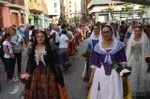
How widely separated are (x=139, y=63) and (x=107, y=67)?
2807 mm

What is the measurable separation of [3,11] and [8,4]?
1283 millimetres

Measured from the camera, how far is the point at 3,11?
109ft

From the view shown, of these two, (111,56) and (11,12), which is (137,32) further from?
(11,12)

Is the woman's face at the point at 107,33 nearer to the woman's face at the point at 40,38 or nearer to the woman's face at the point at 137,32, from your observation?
the woman's face at the point at 40,38

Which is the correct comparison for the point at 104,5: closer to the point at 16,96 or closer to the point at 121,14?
the point at 121,14

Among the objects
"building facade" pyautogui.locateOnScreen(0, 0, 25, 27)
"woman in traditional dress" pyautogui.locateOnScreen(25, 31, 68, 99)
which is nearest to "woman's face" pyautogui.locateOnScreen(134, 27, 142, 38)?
"woman in traditional dress" pyautogui.locateOnScreen(25, 31, 68, 99)

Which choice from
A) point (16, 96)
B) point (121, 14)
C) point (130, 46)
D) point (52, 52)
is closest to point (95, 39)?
point (130, 46)

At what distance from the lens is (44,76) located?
22.2 feet

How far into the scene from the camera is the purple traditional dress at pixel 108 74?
6414 mm

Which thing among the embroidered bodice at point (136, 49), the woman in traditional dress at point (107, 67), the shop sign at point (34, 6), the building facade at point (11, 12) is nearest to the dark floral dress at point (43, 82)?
the woman in traditional dress at point (107, 67)

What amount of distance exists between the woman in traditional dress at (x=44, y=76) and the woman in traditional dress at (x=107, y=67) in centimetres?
Answer: 63

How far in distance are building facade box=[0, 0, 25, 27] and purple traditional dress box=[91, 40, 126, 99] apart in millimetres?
25942

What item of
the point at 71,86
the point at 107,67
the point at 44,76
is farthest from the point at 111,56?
the point at 71,86

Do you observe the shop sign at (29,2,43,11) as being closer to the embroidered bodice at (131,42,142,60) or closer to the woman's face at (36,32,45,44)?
the embroidered bodice at (131,42,142,60)
